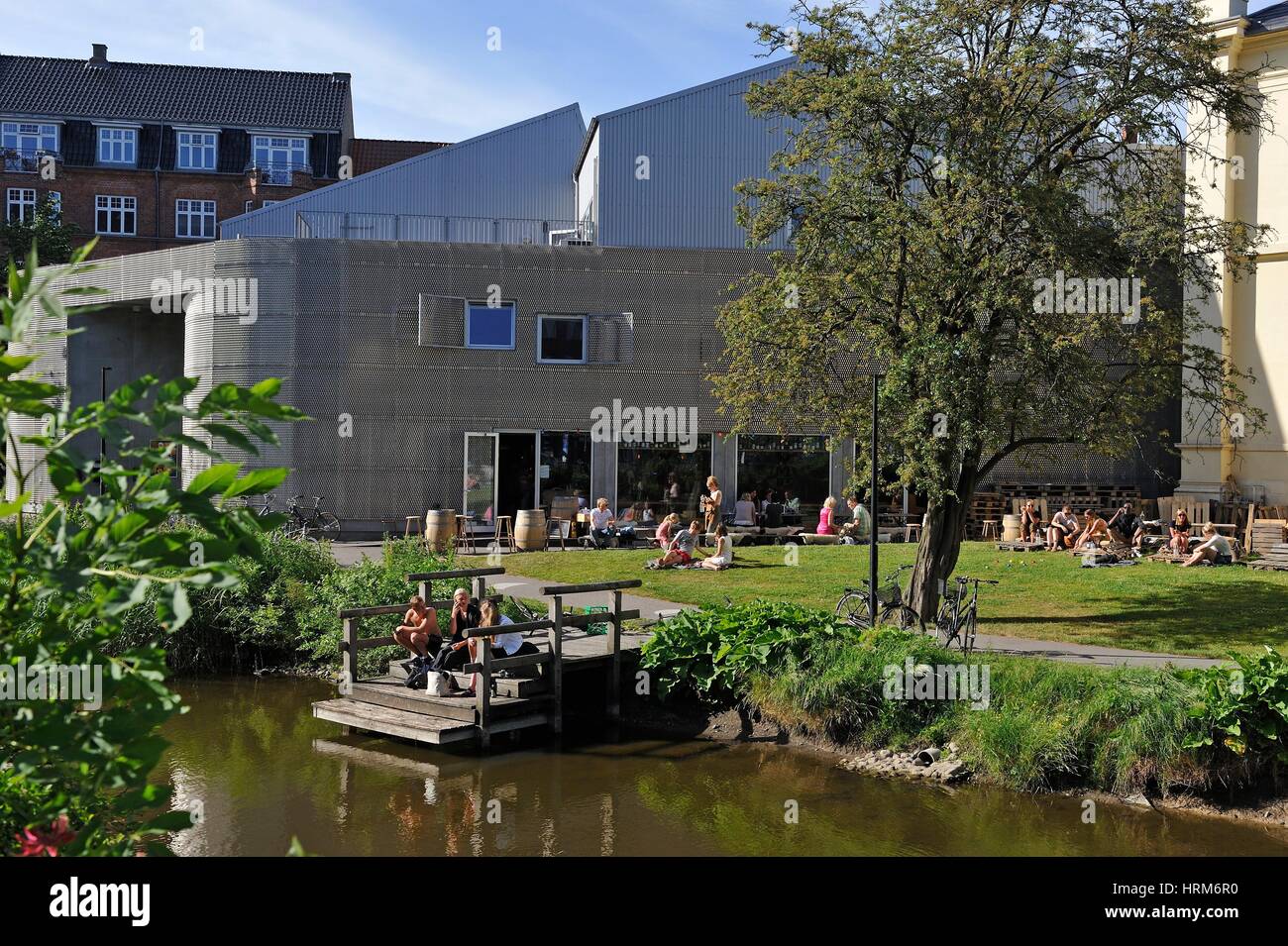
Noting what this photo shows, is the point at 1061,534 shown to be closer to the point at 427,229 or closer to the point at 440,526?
the point at 440,526

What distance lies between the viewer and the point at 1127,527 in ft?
92.6

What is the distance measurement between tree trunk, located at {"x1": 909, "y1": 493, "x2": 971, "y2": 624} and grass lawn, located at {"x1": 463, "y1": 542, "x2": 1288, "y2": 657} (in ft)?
2.79

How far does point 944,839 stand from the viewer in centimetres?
1094

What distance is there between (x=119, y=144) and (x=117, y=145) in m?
0.10

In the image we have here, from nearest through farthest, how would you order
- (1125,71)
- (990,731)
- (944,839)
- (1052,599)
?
(944,839), (990,731), (1125,71), (1052,599)

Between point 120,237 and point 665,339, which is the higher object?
point 120,237

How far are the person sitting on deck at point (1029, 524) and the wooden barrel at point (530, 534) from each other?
1087 cm

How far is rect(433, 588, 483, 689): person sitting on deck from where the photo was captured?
14.4 metres

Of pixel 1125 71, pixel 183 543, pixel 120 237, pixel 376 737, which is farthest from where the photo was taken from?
pixel 120 237

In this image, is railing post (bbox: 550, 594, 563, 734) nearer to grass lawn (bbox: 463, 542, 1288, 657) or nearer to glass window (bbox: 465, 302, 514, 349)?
grass lawn (bbox: 463, 542, 1288, 657)
